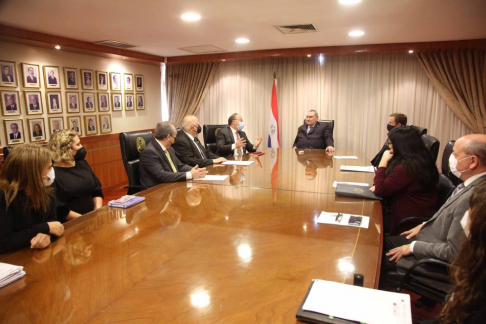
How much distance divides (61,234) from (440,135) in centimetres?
573

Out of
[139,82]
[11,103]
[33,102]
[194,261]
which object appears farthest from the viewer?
[139,82]

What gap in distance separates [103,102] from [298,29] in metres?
3.35

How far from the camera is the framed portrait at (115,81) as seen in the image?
569 centimetres

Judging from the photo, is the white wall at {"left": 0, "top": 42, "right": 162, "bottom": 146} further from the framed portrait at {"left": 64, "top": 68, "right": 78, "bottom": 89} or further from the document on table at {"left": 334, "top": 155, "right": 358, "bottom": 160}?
the document on table at {"left": 334, "top": 155, "right": 358, "bottom": 160}

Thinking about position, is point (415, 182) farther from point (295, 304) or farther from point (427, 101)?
point (427, 101)

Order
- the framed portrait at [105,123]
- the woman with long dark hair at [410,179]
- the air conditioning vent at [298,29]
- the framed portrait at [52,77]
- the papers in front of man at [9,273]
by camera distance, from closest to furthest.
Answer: the papers in front of man at [9,273]
the woman with long dark hair at [410,179]
the air conditioning vent at [298,29]
the framed portrait at [52,77]
the framed portrait at [105,123]

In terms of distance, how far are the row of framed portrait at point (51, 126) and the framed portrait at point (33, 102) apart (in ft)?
0.34

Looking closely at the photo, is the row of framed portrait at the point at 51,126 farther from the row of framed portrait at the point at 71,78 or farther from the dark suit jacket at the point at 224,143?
the dark suit jacket at the point at 224,143

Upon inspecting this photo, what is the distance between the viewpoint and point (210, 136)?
494 cm

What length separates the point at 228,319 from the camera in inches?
40.8

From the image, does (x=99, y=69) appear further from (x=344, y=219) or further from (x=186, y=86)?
(x=344, y=219)

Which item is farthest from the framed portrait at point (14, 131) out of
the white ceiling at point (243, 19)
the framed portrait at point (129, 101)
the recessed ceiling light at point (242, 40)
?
the recessed ceiling light at point (242, 40)

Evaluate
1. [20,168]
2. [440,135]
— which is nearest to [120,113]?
[20,168]

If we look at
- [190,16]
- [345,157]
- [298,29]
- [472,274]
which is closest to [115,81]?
[190,16]
